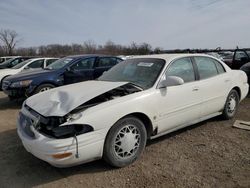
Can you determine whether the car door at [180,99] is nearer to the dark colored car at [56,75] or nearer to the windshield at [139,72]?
the windshield at [139,72]

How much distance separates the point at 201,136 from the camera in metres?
3.98

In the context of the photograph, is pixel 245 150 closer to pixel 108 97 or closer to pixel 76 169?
pixel 108 97

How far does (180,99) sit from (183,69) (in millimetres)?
595

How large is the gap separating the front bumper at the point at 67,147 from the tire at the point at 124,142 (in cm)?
12

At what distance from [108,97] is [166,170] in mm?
1225

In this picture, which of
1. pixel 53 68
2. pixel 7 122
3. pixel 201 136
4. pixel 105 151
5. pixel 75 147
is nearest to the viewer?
pixel 75 147

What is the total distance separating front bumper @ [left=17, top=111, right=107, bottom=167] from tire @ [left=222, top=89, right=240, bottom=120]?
3.02 meters

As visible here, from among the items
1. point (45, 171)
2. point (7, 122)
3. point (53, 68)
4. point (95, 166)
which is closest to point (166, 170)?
point (95, 166)

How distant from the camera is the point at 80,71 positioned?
7.00 meters

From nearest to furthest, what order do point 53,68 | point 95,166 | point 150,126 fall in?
point 95,166
point 150,126
point 53,68

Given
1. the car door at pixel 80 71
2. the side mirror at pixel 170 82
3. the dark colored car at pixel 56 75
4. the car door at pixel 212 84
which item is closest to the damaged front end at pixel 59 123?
the side mirror at pixel 170 82

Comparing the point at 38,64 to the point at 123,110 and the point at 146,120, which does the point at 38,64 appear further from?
the point at 123,110

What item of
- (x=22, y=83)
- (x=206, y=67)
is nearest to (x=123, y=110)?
(x=206, y=67)

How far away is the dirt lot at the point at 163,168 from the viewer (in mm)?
2684
